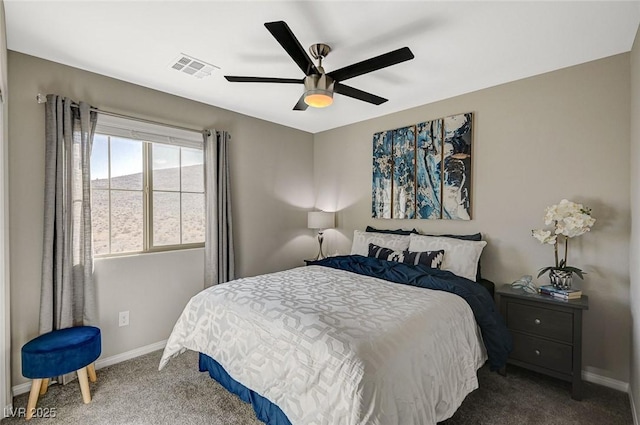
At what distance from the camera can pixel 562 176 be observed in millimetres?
2508

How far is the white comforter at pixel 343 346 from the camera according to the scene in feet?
4.47

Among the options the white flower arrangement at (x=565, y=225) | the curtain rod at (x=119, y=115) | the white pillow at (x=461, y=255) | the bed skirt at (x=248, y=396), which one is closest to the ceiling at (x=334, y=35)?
the curtain rod at (x=119, y=115)

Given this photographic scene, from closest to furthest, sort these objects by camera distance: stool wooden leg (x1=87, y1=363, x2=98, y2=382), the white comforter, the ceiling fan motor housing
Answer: the white comforter
the ceiling fan motor housing
stool wooden leg (x1=87, y1=363, x2=98, y2=382)

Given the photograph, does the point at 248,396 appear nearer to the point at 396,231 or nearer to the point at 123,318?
the point at 123,318

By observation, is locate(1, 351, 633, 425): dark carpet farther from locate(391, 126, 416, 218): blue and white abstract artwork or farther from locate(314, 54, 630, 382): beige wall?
locate(391, 126, 416, 218): blue and white abstract artwork

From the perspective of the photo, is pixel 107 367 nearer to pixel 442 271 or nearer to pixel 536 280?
pixel 442 271

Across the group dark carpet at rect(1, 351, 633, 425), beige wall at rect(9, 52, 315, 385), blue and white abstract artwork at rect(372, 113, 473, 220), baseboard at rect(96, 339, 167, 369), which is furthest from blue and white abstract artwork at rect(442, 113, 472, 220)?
baseboard at rect(96, 339, 167, 369)

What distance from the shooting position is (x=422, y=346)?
1611mm

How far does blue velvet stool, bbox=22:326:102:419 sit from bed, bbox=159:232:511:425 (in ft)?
1.81

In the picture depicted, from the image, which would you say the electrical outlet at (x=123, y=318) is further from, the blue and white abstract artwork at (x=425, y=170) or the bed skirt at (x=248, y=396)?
the blue and white abstract artwork at (x=425, y=170)

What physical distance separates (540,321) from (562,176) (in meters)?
1.19

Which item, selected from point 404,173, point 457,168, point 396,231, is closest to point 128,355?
point 396,231

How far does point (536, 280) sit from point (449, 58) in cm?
200

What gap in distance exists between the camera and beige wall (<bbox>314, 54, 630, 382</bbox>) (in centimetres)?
228
